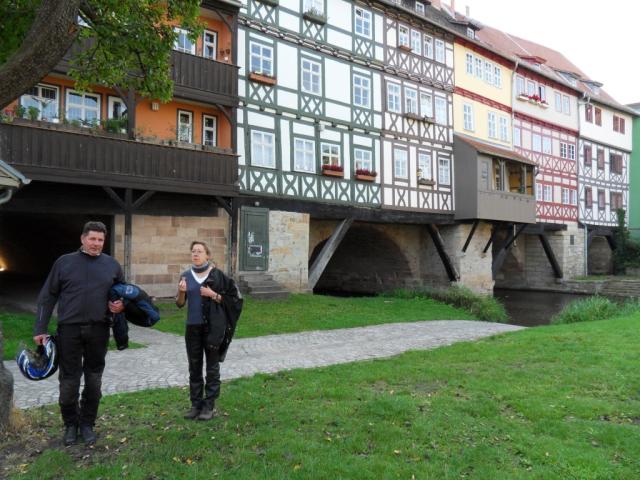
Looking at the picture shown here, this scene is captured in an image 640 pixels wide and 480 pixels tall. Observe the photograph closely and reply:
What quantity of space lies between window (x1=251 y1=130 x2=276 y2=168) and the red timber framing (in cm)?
1479

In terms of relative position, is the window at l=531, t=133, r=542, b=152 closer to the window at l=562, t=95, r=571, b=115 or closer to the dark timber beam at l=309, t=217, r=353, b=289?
the window at l=562, t=95, r=571, b=115

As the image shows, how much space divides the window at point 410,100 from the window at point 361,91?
2004 mm

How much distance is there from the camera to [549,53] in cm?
3597

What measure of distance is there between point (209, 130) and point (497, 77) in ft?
51.8

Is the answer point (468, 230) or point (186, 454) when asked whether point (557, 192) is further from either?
point (186, 454)

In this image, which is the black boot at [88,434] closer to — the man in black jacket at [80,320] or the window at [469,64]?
the man in black jacket at [80,320]

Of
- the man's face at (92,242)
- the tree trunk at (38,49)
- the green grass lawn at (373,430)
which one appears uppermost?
the tree trunk at (38,49)

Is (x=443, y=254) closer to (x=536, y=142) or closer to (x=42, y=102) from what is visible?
(x=536, y=142)

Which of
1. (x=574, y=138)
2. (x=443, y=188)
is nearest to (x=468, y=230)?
(x=443, y=188)

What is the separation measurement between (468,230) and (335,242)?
23.8 ft

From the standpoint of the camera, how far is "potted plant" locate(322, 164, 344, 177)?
57.6 ft

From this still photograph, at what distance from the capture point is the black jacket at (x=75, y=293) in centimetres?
407

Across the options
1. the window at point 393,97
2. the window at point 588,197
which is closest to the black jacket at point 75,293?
the window at point 393,97

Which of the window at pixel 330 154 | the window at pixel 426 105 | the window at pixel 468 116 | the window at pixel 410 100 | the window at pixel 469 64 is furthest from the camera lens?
the window at pixel 469 64
